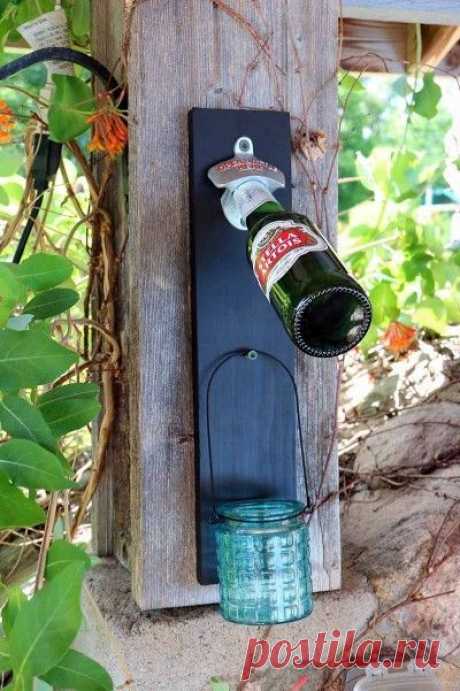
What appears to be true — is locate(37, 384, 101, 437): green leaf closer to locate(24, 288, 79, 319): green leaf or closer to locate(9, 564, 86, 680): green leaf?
locate(24, 288, 79, 319): green leaf

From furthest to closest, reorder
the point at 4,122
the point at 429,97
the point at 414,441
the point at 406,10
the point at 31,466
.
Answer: the point at 429,97
the point at 414,441
the point at 406,10
the point at 4,122
the point at 31,466

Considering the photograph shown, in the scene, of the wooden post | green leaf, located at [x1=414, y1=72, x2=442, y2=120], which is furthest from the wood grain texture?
green leaf, located at [x1=414, y1=72, x2=442, y2=120]

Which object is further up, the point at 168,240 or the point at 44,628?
the point at 168,240

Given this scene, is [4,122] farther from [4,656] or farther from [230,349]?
[4,656]

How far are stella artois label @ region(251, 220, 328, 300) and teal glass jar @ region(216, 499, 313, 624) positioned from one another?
0.77ft

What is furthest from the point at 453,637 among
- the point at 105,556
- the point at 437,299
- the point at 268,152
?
the point at 437,299

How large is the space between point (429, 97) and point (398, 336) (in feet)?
1.42

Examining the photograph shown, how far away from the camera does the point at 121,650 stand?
39.5 inches

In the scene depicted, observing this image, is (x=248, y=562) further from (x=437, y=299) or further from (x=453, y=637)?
(x=437, y=299)

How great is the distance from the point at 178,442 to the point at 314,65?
0.46 m

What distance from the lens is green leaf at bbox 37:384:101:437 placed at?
971 mm

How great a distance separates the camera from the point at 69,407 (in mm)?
977

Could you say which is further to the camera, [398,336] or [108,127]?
[398,336]

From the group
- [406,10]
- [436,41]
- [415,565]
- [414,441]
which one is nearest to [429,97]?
[436,41]
